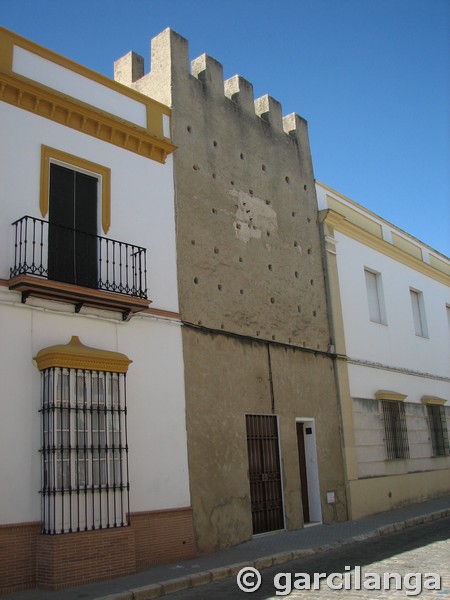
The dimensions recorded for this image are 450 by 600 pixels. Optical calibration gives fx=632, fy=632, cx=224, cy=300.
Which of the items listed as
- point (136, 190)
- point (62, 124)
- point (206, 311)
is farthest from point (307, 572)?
point (62, 124)

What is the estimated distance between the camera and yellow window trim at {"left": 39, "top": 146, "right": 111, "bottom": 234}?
9.33m

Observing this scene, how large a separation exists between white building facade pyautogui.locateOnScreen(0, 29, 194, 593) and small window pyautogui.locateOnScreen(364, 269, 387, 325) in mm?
7373

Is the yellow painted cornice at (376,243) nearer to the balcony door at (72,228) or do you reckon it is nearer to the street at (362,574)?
the balcony door at (72,228)

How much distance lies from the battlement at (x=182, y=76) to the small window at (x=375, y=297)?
4583 mm

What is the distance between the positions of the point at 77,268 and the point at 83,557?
4.03 meters

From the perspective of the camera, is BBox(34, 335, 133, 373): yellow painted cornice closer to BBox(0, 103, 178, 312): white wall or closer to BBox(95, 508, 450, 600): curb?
BBox(0, 103, 178, 312): white wall

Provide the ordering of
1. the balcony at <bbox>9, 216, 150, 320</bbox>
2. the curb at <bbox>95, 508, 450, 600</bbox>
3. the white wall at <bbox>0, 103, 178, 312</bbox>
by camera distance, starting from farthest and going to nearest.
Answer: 1. the white wall at <bbox>0, 103, 178, 312</bbox>
2. the balcony at <bbox>9, 216, 150, 320</bbox>
3. the curb at <bbox>95, 508, 450, 600</bbox>

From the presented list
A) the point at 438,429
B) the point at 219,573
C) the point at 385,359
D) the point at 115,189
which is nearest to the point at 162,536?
the point at 219,573

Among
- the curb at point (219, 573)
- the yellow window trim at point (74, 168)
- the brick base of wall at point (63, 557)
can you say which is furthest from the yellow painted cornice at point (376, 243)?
the brick base of wall at point (63, 557)

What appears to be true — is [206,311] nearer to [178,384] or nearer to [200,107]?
[178,384]

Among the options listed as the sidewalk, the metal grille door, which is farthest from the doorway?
the metal grille door

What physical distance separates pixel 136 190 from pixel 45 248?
7.55 feet

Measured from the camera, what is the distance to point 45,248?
905 centimetres

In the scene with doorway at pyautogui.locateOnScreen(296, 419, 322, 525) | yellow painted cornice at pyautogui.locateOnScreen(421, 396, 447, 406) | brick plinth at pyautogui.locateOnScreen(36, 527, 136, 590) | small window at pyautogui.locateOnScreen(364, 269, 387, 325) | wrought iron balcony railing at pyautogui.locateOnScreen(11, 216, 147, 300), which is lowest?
brick plinth at pyautogui.locateOnScreen(36, 527, 136, 590)
